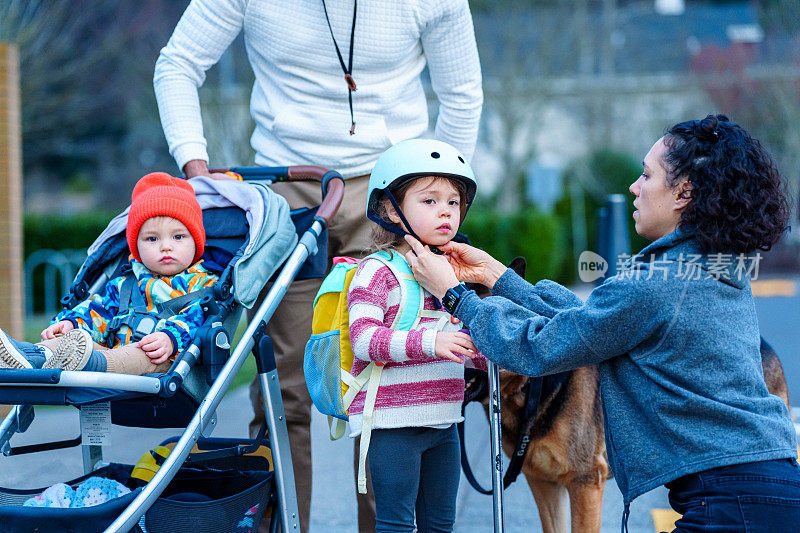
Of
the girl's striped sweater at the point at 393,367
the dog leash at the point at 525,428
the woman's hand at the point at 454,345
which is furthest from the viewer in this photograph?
the dog leash at the point at 525,428

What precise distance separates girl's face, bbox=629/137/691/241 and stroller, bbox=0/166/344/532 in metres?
1.33

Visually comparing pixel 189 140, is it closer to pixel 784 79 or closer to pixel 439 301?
pixel 439 301

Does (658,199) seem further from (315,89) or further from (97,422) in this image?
(97,422)

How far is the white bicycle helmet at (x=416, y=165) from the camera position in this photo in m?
3.02

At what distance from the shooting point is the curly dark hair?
2.52 m

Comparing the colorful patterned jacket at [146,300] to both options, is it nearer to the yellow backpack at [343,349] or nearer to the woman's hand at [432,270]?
the yellow backpack at [343,349]

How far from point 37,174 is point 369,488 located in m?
24.1

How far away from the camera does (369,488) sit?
3.76 metres

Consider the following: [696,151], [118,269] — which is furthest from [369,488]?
[696,151]

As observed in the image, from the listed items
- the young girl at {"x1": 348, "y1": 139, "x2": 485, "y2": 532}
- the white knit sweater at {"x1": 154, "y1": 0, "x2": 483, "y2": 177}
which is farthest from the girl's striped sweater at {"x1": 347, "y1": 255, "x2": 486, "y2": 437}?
the white knit sweater at {"x1": 154, "y1": 0, "x2": 483, "y2": 177}

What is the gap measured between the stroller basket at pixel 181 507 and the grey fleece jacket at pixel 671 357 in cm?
106

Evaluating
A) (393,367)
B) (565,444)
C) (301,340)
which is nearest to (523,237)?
(301,340)

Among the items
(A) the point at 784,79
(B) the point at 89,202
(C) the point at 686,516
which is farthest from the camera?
(B) the point at 89,202

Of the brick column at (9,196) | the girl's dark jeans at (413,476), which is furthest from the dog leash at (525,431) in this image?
the brick column at (9,196)
